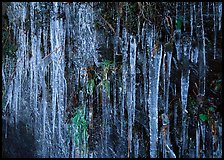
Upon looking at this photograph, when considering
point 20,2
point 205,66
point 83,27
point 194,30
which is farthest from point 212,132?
point 20,2

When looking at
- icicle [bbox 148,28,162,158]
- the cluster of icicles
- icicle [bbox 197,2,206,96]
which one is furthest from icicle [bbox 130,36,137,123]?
icicle [bbox 197,2,206,96]

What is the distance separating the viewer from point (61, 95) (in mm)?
2730

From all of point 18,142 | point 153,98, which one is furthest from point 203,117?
point 18,142

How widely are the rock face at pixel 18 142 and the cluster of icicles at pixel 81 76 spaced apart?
113 millimetres

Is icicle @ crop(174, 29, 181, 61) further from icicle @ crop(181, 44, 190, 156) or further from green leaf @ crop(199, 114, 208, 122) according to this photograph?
green leaf @ crop(199, 114, 208, 122)

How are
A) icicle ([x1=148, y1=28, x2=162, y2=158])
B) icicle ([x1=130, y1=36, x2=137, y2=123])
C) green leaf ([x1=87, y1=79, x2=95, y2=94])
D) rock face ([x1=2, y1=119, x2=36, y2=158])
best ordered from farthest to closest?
rock face ([x1=2, y1=119, x2=36, y2=158]) < green leaf ([x1=87, y1=79, x2=95, y2=94]) < icicle ([x1=130, y1=36, x2=137, y2=123]) < icicle ([x1=148, y1=28, x2=162, y2=158])

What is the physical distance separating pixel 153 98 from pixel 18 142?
2028 millimetres

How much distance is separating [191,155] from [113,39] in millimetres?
1149

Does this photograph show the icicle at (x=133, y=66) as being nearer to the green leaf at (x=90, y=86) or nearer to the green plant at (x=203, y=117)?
the green leaf at (x=90, y=86)

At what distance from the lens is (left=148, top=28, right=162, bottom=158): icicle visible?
2.13 meters

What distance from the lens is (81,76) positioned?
2602 millimetres

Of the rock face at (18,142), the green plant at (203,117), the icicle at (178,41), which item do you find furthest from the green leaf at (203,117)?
the rock face at (18,142)

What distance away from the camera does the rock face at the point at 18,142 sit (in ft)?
10.4

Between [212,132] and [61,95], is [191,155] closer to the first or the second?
[212,132]
